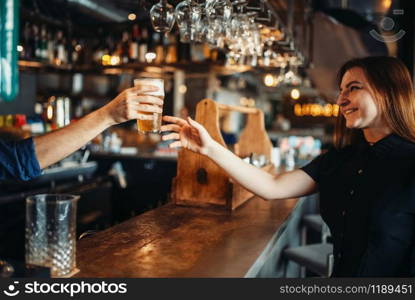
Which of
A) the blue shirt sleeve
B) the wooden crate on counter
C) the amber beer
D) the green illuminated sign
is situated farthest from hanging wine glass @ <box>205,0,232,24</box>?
the green illuminated sign

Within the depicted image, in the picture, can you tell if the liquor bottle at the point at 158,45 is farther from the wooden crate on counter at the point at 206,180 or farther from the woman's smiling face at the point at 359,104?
the woman's smiling face at the point at 359,104

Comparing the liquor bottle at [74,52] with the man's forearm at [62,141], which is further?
the liquor bottle at [74,52]

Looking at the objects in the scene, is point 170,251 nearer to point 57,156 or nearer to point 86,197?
point 57,156

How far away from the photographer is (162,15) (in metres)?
2.02

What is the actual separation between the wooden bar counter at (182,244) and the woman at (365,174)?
196 mm

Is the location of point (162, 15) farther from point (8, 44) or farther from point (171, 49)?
point (171, 49)

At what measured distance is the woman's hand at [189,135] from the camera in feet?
5.58

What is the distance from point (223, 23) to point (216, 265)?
144 cm

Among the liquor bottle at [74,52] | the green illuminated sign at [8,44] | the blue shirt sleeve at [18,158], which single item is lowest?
the blue shirt sleeve at [18,158]

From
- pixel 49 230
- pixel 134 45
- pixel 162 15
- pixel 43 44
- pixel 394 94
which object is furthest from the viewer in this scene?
pixel 134 45

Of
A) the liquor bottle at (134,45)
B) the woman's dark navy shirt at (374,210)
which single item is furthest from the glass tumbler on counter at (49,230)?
the liquor bottle at (134,45)

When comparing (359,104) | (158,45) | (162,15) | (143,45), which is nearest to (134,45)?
(143,45)

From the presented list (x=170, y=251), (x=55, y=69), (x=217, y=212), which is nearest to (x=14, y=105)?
(x=55, y=69)

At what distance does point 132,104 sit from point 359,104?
0.84 m
